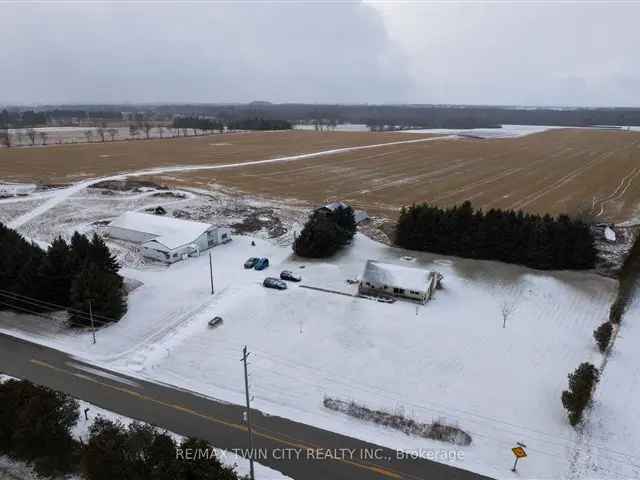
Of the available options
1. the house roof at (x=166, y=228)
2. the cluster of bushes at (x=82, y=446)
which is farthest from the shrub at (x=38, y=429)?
the house roof at (x=166, y=228)

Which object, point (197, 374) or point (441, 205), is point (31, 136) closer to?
point (441, 205)

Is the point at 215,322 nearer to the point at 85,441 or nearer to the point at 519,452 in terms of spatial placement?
the point at 85,441

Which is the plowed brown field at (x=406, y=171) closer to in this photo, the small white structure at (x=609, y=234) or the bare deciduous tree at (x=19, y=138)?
the small white structure at (x=609, y=234)

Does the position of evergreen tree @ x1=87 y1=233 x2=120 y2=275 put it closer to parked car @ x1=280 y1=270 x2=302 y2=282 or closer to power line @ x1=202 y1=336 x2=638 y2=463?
parked car @ x1=280 y1=270 x2=302 y2=282

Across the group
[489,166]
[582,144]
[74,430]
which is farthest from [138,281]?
[582,144]

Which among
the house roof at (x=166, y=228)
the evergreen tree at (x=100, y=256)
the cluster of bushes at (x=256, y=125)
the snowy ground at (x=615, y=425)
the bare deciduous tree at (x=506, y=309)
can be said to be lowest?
the snowy ground at (x=615, y=425)

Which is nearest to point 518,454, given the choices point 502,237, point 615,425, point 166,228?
Answer: point 615,425
